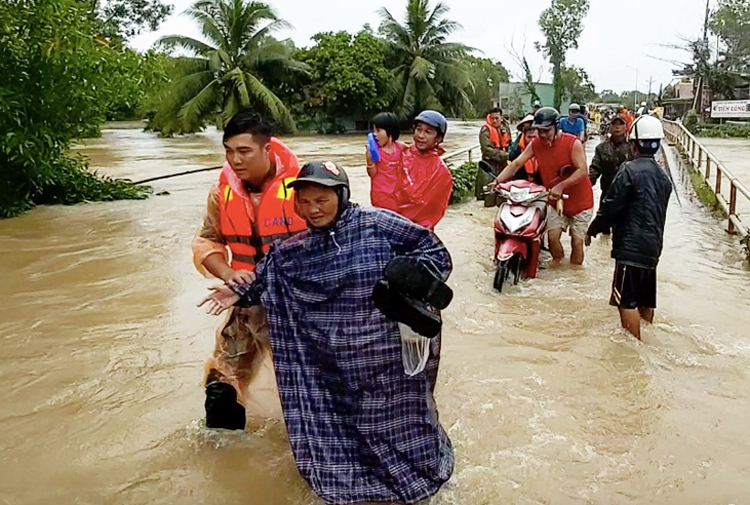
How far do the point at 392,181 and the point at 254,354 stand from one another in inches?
100

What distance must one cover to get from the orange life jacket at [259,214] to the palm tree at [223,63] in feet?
95.8

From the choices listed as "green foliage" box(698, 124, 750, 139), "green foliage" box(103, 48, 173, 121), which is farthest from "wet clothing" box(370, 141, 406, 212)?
"green foliage" box(698, 124, 750, 139)

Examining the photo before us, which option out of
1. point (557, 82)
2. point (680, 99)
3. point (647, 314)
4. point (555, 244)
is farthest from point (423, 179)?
point (680, 99)

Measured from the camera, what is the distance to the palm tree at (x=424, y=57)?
35.7 meters

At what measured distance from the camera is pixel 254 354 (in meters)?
3.79

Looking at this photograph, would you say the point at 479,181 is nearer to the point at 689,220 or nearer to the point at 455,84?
the point at 689,220

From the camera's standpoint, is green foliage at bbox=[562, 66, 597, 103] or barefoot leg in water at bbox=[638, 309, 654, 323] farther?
green foliage at bbox=[562, 66, 597, 103]

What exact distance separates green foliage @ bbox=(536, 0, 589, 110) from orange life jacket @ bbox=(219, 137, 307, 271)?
4949 centimetres

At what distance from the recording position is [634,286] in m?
5.14

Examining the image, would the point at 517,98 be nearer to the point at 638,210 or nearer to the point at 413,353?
the point at 638,210

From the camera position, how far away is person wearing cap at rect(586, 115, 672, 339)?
16.4 ft

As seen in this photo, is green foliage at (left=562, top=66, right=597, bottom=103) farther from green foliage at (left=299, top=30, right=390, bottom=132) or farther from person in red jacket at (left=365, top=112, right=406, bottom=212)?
person in red jacket at (left=365, top=112, right=406, bottom=212)

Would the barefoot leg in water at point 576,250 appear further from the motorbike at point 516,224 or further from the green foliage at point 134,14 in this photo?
the green foliage at point 134,14

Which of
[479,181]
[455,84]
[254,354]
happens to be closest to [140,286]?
[254,354]
